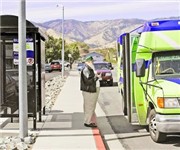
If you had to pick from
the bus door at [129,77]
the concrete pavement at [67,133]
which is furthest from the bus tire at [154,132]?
the bus door at [129,77]

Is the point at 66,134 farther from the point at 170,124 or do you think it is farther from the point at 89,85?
the point at 170,124

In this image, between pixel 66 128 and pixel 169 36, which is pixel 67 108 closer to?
pixel 66 128

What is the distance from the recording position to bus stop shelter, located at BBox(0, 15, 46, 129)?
10.6 m

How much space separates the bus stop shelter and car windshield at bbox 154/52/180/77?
299cm

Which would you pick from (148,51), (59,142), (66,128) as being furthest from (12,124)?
(148,51)

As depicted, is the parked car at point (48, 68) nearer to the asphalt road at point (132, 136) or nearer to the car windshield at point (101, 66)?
the car windshield at point (101, 66)

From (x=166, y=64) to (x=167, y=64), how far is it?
0.02 metres

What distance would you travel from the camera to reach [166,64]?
9.99 metres

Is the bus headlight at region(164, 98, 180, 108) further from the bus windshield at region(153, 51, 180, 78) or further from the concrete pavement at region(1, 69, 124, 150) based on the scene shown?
the concrete pavement at region(1, 69, 124, 150)

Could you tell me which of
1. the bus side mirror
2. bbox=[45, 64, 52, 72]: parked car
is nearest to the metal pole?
the bus side mirror

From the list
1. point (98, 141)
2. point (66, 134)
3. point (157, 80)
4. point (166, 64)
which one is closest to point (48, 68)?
point (66, 134)

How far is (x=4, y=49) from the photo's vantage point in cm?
1198

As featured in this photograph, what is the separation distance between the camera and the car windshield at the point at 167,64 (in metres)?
9.92

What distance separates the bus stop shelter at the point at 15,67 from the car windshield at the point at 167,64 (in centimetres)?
299
